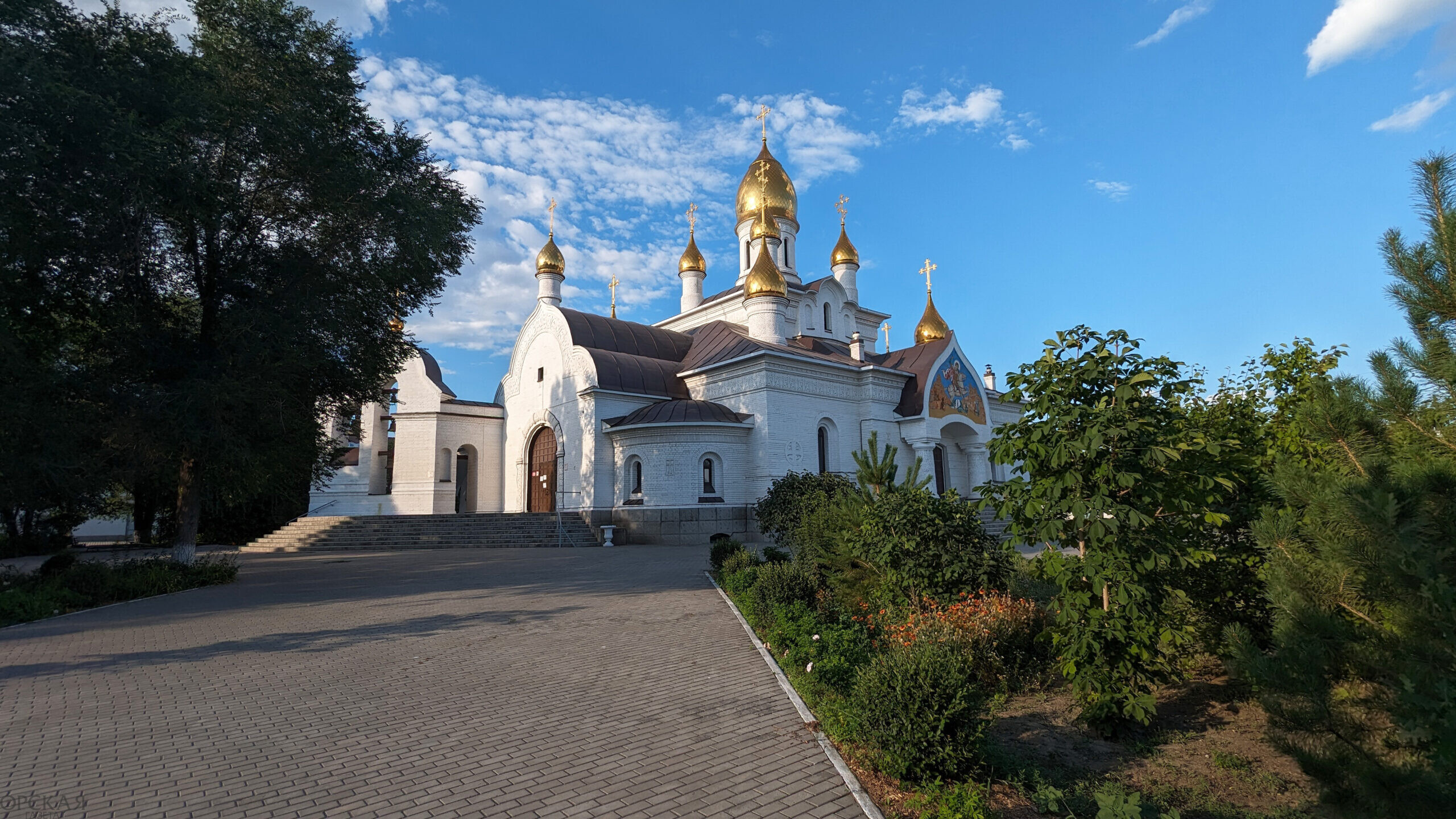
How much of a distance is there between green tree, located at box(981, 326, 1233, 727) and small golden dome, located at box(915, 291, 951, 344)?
28834mm

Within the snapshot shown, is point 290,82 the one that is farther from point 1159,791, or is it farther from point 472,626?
point 1159,791

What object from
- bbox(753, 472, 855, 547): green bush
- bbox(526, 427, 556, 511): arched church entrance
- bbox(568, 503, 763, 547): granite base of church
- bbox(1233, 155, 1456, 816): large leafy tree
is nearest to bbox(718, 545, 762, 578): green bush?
bbox(753, 472, 855, 547): green bush

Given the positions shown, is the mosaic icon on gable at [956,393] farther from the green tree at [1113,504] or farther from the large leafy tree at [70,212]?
the large leafy tree at [70,212]

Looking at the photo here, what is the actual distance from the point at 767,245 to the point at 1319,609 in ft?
92.9

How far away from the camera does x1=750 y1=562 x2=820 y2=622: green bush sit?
8.92 m

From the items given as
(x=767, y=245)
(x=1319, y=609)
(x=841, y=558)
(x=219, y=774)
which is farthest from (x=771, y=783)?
(x=767, y=245)

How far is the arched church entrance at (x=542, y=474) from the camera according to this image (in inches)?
1051

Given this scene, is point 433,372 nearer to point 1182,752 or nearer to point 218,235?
point 218,235

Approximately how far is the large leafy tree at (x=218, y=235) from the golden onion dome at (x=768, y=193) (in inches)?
705

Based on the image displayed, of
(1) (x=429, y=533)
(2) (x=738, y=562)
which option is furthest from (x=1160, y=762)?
(1) (x=429, y=533)

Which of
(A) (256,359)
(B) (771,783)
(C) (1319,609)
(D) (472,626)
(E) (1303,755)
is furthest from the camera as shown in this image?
(A) (256,359)

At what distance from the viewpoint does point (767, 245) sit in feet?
100.0

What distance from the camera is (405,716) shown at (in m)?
5.54

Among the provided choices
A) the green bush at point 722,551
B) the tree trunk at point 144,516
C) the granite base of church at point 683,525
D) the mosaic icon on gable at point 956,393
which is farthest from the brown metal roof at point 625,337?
the tree trunk at point 144,516
